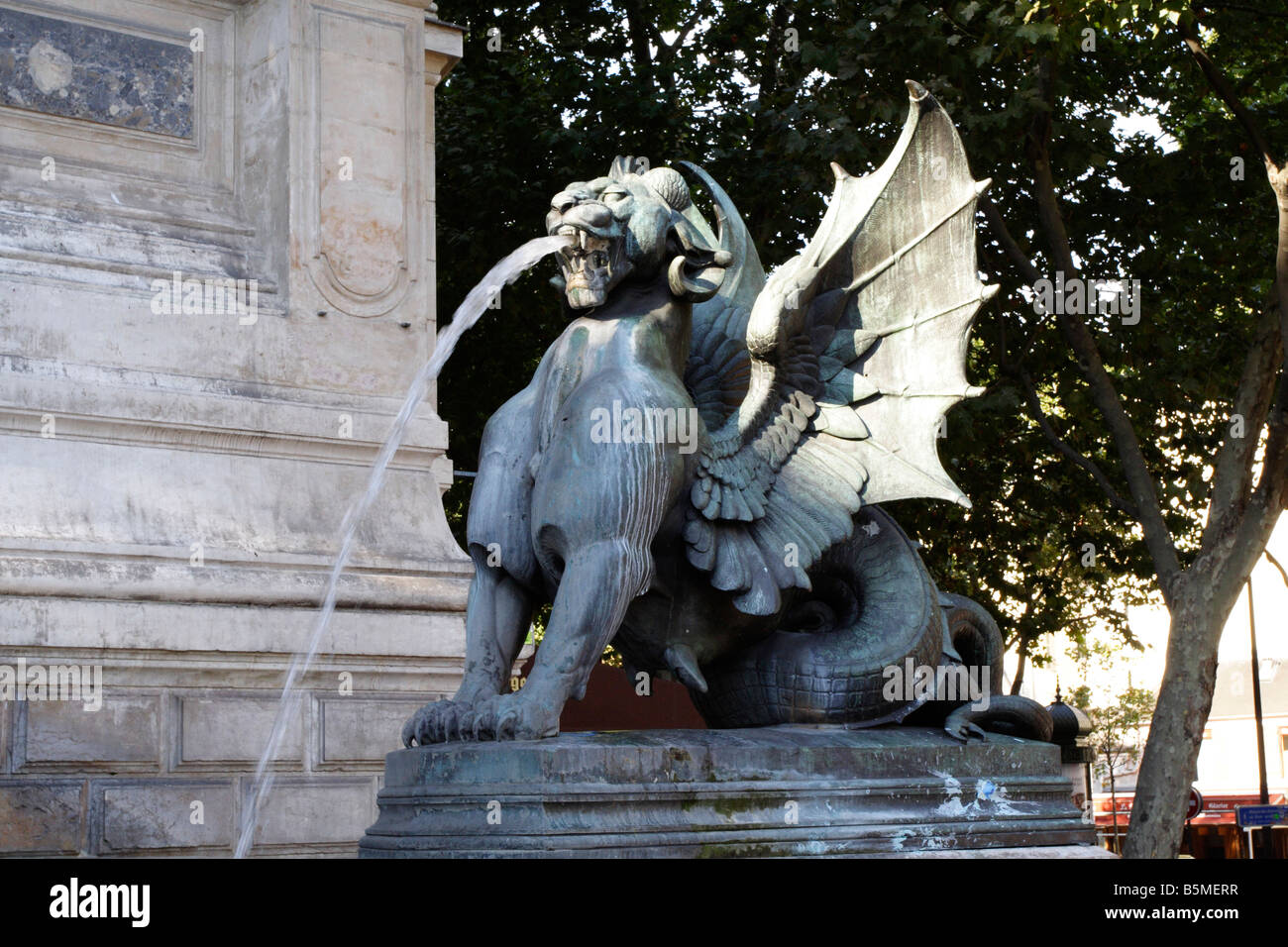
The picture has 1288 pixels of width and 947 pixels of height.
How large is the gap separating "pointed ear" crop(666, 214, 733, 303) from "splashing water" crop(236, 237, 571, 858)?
464mm

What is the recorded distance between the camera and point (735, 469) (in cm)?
539

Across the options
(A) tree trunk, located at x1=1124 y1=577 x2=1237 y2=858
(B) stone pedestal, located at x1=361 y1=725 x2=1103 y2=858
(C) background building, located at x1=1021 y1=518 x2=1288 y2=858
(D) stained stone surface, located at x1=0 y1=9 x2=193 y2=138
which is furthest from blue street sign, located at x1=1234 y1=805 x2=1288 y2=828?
(B) stone pedestal, located at x1=361 y1=725 x2=1103 y2=858

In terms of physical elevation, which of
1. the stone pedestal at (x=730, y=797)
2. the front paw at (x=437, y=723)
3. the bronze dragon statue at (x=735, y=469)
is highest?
the bronze dragon statue at (x=735, y=469)

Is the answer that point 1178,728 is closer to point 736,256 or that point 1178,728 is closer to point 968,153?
point 968,153

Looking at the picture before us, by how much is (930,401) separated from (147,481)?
4.88 meters

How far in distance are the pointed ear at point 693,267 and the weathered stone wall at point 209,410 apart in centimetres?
432

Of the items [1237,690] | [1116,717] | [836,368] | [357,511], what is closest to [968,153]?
[357,511]

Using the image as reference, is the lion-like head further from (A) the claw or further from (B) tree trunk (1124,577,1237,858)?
(B) tree trunk (1124,577,1237,858)

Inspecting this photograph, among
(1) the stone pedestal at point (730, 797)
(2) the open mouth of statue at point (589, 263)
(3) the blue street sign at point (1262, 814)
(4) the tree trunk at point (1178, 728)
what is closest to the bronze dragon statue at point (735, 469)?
(2) the open mouth of statue at point (589, 263)

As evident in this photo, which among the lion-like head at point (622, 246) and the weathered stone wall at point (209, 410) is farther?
the weathered stone wall at point (209, 410)

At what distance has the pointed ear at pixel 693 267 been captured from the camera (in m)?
5.35

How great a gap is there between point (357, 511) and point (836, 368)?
13.9 ft

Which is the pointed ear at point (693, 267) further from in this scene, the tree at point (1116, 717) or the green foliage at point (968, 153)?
the tree at point (1116, 717)
